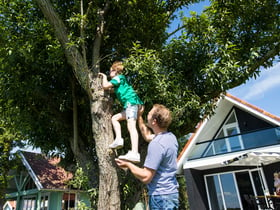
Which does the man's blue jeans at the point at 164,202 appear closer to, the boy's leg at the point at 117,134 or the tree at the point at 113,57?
the boy's leg at the point at 117,134

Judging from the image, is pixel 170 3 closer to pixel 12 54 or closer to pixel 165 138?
pixel 12 54

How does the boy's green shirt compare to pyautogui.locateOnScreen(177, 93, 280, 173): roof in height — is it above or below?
below

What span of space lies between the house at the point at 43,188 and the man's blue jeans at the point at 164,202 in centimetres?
1079

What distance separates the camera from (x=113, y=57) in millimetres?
4820

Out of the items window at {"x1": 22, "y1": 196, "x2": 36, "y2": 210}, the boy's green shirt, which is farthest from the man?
window at {"x1": 22, "y1": 196, "x2": 36, "y2": 210}

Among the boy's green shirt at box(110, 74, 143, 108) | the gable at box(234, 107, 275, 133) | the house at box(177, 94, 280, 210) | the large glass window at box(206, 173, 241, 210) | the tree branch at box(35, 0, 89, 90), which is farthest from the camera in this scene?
the gable at box(234, 107, 275, 133)

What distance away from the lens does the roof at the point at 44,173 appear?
12430 mm

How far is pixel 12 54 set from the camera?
421cm

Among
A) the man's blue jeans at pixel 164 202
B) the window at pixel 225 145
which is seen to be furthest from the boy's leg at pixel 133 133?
the window at pixel 225 145

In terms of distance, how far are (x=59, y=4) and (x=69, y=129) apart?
2.74 m

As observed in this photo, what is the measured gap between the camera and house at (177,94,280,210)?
934 centimetres

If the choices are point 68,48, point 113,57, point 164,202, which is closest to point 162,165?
point 164,202

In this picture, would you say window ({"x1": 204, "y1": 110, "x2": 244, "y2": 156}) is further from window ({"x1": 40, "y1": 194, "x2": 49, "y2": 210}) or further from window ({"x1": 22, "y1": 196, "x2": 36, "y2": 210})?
window ({"x1": 22, "y1": 196, "x2": 36, "y2": 210})

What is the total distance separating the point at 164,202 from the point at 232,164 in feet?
27.1
